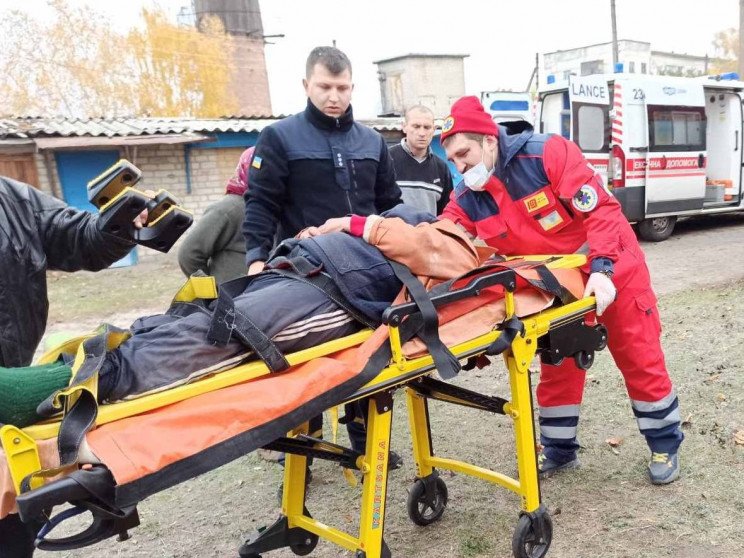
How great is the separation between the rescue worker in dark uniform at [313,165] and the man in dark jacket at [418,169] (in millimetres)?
1375

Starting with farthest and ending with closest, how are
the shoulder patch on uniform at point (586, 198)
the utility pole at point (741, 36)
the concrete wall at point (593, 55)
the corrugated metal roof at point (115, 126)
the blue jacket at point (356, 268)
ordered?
the concrete wall at point (593, 55) < the utility pole at point (741, 36) < the corrugated metal roof at point (115, 126) < the shoulder patch on uniform at point (586, 198) < the blue jacket at point (356, 268)

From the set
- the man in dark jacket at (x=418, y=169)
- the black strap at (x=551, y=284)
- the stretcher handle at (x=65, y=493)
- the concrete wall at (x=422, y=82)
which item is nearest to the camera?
the stretcher handle at (x=65, y=493)

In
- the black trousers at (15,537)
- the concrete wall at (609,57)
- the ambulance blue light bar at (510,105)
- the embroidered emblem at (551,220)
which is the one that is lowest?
the black trousers at (15,537)

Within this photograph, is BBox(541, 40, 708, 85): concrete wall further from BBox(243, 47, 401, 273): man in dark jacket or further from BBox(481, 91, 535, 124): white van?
BBox(243, 47, 401, 273): man in dark jacket

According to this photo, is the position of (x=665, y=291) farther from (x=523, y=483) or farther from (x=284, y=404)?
(x=284, y=404)

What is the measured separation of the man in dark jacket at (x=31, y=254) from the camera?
2062 mm

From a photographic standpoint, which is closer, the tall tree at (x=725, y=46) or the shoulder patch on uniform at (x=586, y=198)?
the shoulder patch on uniform at (x=586, y=198)

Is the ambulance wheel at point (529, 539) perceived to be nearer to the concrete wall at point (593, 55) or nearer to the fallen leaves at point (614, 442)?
the fallen leaves at point (614, 442)

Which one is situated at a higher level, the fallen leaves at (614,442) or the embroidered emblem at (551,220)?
the embroidered emblem at (551,220)

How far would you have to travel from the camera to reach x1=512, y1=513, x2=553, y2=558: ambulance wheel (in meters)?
2.58

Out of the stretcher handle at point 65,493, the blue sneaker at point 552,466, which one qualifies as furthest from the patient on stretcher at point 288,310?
the blue sneaker at point 552,466

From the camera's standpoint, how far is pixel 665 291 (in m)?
7.10

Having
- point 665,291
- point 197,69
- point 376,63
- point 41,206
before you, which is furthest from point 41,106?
point 41,206

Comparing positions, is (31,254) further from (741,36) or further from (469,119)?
(741,36)
